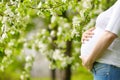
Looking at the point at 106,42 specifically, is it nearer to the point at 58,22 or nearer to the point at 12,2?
the point at 12,2

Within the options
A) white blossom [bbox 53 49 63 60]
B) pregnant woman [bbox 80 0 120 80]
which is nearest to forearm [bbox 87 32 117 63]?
pregnant woman [bbox 80 0 120 80]

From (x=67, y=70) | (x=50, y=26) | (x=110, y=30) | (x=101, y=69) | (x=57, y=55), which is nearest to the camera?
(x=110, y=30)

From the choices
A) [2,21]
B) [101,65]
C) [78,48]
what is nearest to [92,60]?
[101,65]

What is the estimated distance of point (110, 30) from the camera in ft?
10.3

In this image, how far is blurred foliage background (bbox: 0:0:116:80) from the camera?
186 inches

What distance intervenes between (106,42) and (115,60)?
0.47ft

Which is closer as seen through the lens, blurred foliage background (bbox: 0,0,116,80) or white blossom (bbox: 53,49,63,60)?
blurred foliage background (bbox: 0,0,116,80)

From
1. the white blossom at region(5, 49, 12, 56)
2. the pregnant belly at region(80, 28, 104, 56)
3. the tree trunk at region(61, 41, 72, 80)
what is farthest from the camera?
the tree trunk at region(61, 41, 72, 80)

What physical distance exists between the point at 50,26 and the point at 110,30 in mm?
4747

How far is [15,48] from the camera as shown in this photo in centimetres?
744

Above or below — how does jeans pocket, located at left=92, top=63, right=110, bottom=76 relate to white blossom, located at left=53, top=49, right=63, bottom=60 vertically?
above

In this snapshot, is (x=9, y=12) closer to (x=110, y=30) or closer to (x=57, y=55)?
(x=110, y=30)

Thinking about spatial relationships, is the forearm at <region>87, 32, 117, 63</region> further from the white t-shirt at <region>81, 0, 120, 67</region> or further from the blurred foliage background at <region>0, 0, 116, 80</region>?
the blurred foliage background at <region>0, 0, 116, 80</region>

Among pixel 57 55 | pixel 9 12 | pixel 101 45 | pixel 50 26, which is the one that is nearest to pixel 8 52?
pixel 57 55
